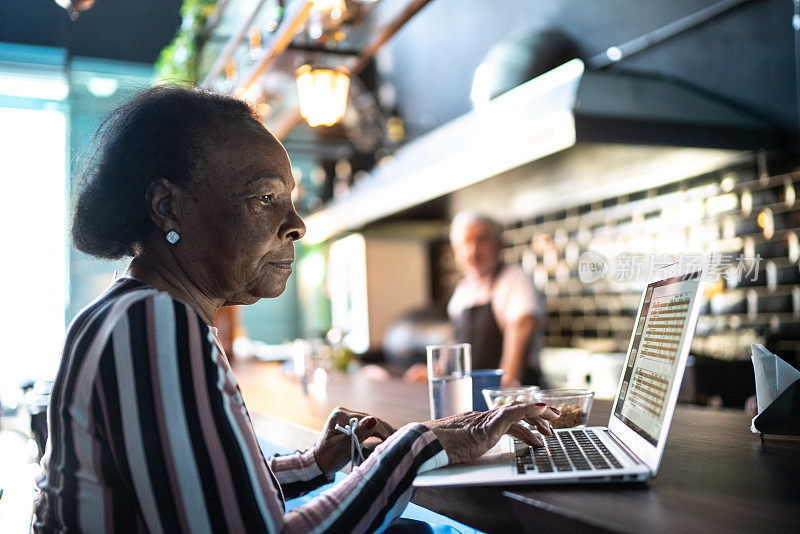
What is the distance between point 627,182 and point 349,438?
2.96m

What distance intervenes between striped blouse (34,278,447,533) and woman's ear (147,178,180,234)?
0.13 m

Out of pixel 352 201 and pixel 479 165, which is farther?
pixel 352 201

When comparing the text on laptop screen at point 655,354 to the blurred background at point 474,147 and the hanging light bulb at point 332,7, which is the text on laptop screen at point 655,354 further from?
the hanging light bulb at point 332,7

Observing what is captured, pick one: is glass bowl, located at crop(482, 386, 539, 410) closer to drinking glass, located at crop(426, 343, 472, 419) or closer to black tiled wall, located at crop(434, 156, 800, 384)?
drinking glass, located at crop(426, 343, 472, 419)

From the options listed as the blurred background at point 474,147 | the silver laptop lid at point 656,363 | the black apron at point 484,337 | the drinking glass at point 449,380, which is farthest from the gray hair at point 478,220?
the silver laptop lid at point 656,363

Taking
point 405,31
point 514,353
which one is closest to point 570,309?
point 514,353

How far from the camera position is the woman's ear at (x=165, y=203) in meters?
0.97

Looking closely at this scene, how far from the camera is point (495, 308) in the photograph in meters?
3.30

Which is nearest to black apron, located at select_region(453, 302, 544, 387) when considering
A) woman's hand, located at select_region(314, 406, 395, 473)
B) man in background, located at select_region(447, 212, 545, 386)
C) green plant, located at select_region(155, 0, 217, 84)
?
man in background, located at select_region(447, 212, 545, 386)

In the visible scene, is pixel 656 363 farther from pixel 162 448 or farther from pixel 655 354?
pixel 162 448

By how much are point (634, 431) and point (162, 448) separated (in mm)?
584

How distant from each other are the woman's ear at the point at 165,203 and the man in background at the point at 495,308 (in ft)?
7.34

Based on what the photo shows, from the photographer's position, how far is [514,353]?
3078mm

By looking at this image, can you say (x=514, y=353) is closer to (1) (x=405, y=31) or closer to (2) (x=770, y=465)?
(2) (x=770, y=465)
